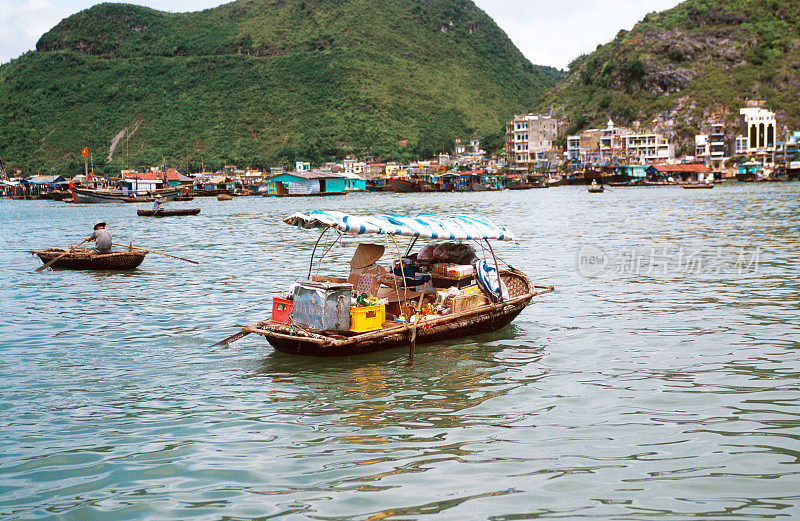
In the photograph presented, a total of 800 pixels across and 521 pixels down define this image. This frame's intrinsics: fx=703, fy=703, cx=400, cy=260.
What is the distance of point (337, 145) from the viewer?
144 m

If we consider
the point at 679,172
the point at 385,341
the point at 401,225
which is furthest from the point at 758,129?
the point at 385,341

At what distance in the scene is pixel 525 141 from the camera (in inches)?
5084

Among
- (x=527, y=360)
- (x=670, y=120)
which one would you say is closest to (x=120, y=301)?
(x=527, y=360)

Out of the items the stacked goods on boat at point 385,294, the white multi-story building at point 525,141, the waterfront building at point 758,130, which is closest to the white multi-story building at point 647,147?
the waterfront building at point 758,130

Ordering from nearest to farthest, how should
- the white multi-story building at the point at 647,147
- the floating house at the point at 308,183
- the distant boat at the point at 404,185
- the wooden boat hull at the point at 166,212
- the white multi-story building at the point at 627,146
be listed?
1. the wooden boat hull at the point at 166,212
2. the floating house at the point at 308,183
3. the distant boat at the point at 404,185
4. the white multi-story building at the point at 647,147
5. the white multi-story building at the point at 627,146

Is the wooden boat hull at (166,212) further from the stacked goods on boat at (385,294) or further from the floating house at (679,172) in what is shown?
the floating house at (679,172)

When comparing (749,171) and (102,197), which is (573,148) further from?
(102,197)

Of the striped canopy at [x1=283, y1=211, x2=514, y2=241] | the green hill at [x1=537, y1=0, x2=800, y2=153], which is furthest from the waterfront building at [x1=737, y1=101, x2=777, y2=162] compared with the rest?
the striped canopy at [x1=283, y1=211, x2=514, y2=241]

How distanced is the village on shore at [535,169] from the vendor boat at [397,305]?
289 feet

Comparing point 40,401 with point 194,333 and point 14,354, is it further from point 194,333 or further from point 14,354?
point 194,333

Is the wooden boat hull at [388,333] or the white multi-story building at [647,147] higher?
the white multi-story building at [647,147]

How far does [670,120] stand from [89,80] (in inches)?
5201

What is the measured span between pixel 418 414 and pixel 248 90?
164m

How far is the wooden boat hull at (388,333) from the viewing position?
10.8 meters
